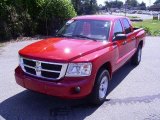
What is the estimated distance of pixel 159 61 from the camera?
9.72 metres

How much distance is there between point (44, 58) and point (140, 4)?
151m

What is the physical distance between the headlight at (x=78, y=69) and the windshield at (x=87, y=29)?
138 cm

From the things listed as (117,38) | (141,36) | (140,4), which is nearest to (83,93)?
(117,38)

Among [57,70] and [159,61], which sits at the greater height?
[57,70]

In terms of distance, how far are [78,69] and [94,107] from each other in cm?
101

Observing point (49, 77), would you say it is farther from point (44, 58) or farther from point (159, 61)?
point (159, 61)

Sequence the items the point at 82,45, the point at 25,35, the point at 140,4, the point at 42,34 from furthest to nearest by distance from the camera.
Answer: the point at 140,4 → the point at 42,34 → the point at 25,35 → the point at 82,45

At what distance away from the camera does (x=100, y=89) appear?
18.4ft

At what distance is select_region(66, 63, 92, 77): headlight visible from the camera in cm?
491

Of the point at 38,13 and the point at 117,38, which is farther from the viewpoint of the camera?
the point at 38,13

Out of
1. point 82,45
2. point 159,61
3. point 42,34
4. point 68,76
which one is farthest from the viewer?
point 42,34

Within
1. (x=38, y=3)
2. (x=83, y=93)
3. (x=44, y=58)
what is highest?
(x=38, y=3)

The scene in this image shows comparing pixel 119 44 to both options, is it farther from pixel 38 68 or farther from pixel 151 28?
pixel 151 28

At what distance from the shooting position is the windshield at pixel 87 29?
626 cm
